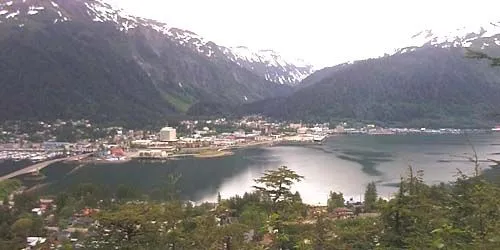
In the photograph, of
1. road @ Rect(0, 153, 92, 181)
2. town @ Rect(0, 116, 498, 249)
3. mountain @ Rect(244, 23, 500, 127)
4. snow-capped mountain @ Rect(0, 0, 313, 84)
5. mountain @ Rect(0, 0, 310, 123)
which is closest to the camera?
town @ Rect(0, 116, 498, 249)

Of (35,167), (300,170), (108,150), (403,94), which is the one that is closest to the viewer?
(300,170)

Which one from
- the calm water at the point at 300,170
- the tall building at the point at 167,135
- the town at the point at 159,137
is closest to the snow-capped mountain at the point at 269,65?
the town at the point at 159,137

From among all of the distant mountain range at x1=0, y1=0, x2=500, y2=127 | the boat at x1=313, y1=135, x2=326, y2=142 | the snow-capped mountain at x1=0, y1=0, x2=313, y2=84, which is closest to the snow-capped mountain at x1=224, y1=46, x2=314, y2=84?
the snow-capped mountain at x1=0, y1=0, x2=313, y2=84

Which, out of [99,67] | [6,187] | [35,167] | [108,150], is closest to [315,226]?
[6,187]

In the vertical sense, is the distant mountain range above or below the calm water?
above

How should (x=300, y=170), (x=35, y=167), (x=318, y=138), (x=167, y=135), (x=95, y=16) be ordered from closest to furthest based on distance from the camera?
(x=300, y=170)
(x=35, y=167)
(x=167, y=135)
(x=318, y=138)
(x=95, y=16)

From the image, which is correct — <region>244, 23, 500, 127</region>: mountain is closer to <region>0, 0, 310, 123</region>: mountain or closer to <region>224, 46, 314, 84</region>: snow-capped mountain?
<region>0, 0, 310, 123</region>: mountain

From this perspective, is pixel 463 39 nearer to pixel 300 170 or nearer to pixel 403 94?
pixel 403 94
